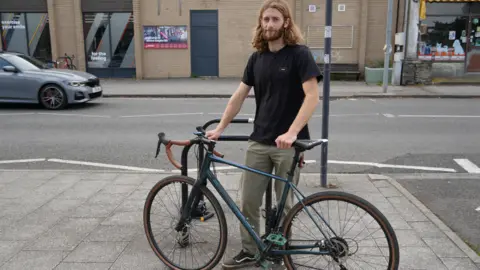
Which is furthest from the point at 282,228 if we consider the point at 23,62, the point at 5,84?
the point at 23,62

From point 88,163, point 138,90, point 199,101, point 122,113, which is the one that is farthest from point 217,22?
point 88,163

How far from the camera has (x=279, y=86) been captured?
309cm

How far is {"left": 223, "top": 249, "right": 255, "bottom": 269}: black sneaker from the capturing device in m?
3.32

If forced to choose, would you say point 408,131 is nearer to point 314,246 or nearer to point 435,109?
point 435,109

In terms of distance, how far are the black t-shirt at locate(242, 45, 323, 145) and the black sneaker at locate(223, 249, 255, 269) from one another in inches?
35.3

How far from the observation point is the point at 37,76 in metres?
11.6

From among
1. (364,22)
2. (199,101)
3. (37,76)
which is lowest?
(199,101)

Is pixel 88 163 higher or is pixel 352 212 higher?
pixel 352 212

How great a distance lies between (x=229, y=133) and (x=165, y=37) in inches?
488

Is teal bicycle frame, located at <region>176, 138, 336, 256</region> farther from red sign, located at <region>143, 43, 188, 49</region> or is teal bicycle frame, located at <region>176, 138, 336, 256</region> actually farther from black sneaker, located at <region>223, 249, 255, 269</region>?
red sign, located at <region>143, 43, 188, 49</region>

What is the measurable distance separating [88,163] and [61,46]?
15818mm

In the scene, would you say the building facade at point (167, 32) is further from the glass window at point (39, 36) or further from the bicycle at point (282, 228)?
the bicycle at point (282, 228)

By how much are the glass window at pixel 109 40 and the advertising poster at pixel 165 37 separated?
80 centimetres

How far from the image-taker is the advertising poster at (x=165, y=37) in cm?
1981
